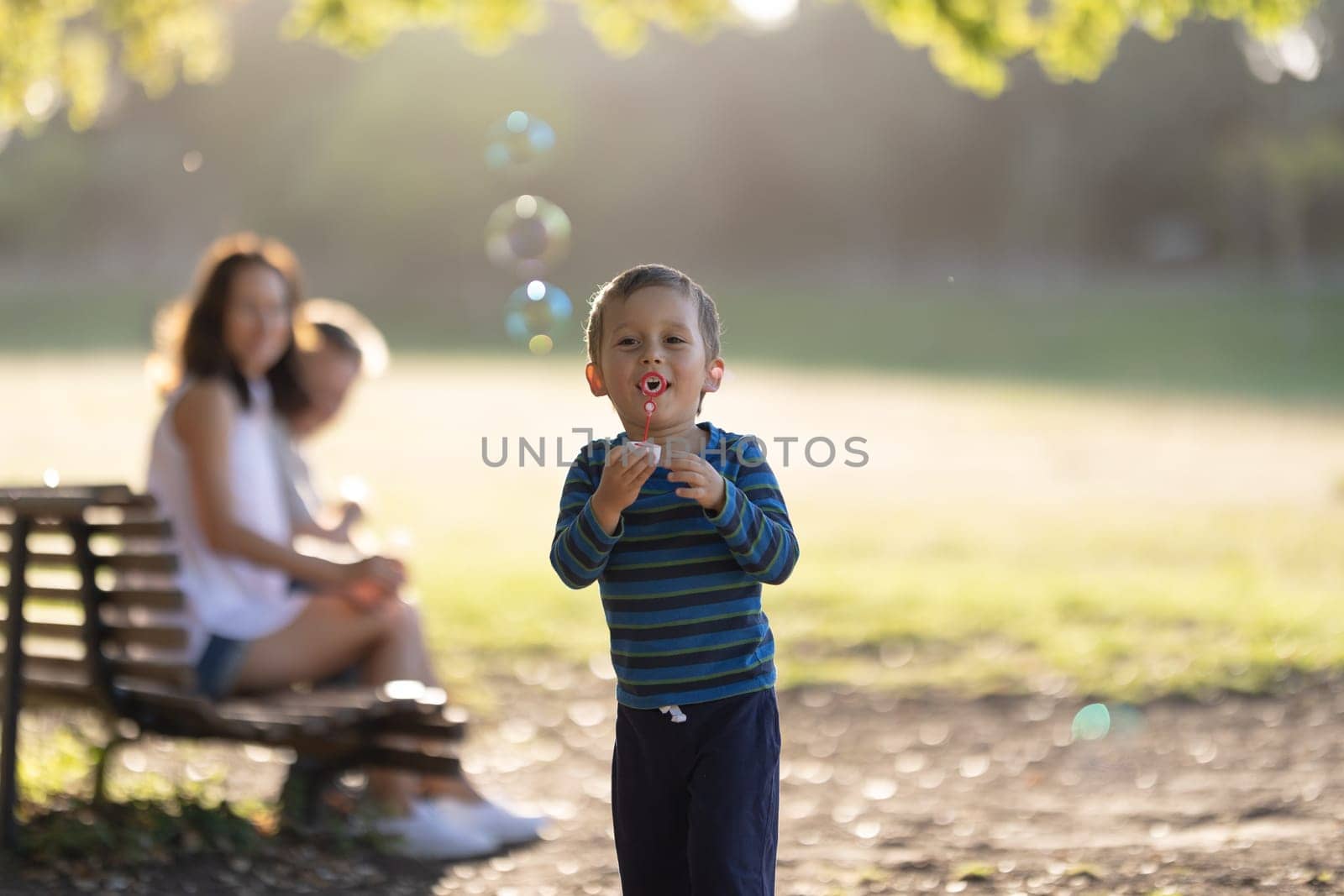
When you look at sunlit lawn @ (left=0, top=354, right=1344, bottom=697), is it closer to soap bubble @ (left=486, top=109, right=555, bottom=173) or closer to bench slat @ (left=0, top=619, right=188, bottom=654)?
bench slat @ (left=0, top=619, right=188, bottom=654)

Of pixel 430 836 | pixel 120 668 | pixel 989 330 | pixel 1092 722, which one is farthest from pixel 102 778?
pixel 989 330

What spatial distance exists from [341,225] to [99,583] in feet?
124

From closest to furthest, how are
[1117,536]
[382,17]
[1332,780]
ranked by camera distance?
[1332,780]
[382,17]
[1117,536]

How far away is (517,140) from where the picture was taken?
453cm

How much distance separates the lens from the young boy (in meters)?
2.40

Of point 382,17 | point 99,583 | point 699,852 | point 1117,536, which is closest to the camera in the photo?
point 699,852

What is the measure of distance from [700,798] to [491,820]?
165cm

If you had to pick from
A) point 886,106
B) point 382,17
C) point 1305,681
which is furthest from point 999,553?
point 886,106

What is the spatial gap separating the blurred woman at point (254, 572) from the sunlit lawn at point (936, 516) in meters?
0.32

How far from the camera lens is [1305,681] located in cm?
600

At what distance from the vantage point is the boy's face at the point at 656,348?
2396 mm

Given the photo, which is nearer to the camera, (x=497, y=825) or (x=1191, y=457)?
(x=497, y=825)

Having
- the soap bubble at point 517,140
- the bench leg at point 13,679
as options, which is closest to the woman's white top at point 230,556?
the bench leg at point 13,679

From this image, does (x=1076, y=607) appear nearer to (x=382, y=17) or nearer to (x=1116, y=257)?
(x=382, y=17)
